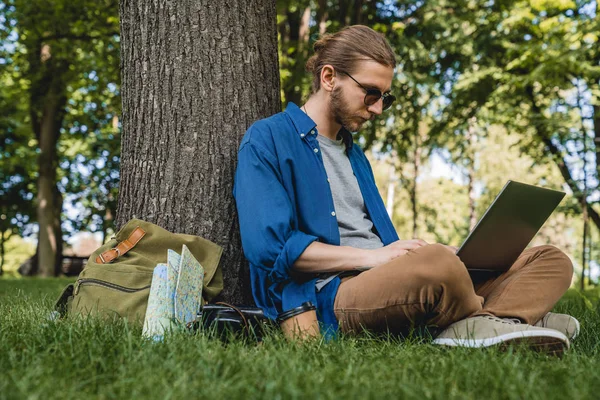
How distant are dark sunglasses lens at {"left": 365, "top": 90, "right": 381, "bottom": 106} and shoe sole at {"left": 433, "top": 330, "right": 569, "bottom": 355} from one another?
138 cm

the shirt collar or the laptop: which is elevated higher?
the shirt collar

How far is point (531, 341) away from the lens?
8.47 feet

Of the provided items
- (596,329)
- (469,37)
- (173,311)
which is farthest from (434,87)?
→ (173,311)

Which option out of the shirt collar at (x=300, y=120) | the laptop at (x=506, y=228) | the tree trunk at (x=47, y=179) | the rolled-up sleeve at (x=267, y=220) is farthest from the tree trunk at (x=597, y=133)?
the tree trunk at (x=47, y=179)

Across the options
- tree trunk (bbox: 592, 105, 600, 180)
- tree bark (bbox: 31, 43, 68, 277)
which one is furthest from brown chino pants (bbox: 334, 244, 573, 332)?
tree bark (bbox: 31, 43, 68, 277)

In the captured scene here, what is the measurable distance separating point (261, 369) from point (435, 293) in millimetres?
954

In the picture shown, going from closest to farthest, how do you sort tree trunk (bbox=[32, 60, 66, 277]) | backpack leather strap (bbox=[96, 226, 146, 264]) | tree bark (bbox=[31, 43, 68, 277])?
backpack leather strap (bbox=[96, 226, 146, 264])
tree bark (bbox=[31, 43, 68, 277])
tree trunk (bbox=[32, 60, 66, 277])

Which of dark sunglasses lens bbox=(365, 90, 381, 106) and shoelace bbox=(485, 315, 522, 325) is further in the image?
dark sunglasses lens bbox=(365, 90, 381, 106)

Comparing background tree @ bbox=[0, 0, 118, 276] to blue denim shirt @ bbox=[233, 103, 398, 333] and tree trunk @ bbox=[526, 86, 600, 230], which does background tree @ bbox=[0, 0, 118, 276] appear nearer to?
tree trunk @ bbox=[526, 86, 600, 230]

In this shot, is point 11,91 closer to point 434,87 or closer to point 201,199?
point 434,87

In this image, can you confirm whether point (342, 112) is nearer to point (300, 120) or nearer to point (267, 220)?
point (300, 120)

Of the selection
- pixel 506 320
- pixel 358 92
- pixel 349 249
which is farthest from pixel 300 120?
pixel 506 320

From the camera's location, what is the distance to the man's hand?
9.49 feet

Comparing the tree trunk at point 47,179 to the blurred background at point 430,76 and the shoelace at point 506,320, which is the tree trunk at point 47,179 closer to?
the blurred background at point 430,76
